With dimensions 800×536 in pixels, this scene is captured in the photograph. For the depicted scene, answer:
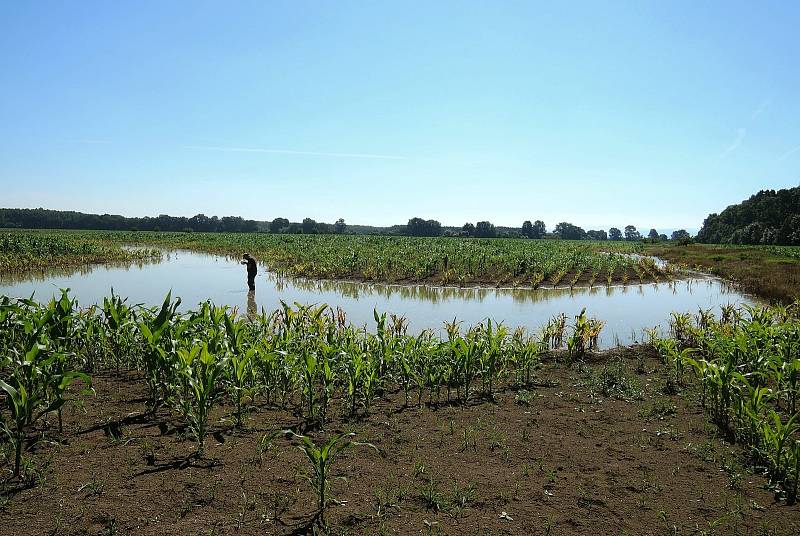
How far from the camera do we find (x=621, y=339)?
1230 cm

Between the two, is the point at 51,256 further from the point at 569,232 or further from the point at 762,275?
the point at 569,232

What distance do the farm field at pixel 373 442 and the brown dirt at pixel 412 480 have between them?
20mm

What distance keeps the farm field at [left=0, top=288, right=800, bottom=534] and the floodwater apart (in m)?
5.52

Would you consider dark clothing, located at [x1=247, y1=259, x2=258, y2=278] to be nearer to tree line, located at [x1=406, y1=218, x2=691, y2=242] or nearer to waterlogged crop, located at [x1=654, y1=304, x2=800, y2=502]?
waterlogged crop, located at [x1=654, y1=304, x2=800, y2=502]

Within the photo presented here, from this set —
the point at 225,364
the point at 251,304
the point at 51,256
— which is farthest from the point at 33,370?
the point at 51,256

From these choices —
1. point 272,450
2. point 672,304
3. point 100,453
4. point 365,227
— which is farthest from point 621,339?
point 365,227

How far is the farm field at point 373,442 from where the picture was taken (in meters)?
3.96

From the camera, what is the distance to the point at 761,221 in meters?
82.1

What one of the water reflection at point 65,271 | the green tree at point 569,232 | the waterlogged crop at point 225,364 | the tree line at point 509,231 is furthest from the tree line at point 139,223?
the waterlogged crop at point 225,364

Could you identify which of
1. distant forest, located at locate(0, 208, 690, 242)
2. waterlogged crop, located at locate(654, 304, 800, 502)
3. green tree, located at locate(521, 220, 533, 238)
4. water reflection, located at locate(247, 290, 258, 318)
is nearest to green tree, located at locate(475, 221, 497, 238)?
distant forest, located at locate(0, 208, 690, 242)

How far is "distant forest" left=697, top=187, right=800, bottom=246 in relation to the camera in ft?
224

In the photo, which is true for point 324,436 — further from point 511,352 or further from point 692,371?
point 692,371

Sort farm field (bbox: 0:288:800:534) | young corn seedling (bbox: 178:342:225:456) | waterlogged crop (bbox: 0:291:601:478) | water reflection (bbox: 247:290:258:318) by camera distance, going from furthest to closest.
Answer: water reflection (bbox: 247:290:258:318) < waterlogged crop (bbox: 0:291:601:478) < young corn seedling (bbox: 178:342:225:456) < farm field (bbox: 0:288:800:534)

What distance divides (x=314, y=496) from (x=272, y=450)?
3.38 ft
